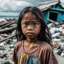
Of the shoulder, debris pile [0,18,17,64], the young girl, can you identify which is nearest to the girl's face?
the young girl

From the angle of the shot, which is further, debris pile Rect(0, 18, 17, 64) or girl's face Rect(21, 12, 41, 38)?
debris pile Rect(0, 18, 17, 64)

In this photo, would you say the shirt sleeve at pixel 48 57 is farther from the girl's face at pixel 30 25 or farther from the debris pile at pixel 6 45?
the debris pile at pixel 6 45

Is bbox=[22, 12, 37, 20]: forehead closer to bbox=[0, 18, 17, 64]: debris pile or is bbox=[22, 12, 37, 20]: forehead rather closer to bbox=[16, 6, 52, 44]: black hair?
bbox=[16, 6, 52, 44]: black hair

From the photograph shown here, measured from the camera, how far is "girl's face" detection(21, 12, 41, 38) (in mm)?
1925

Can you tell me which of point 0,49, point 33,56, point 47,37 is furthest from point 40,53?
point 0,49

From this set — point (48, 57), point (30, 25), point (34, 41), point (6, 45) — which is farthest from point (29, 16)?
point (6, 45)

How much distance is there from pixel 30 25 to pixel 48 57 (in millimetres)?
300

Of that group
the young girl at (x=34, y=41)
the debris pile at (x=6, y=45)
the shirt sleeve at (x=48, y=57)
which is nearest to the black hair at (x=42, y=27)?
the young girl at (x=34, y=41)

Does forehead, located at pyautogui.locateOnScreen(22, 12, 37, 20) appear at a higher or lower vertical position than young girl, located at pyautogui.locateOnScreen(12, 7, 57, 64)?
higher

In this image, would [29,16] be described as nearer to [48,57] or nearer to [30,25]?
[30,25]

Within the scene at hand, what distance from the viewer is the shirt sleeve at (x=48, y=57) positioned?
189cm

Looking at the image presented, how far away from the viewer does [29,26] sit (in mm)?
1929

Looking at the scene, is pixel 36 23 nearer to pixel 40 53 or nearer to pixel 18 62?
pixel 40 53

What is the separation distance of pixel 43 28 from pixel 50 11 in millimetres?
16678
